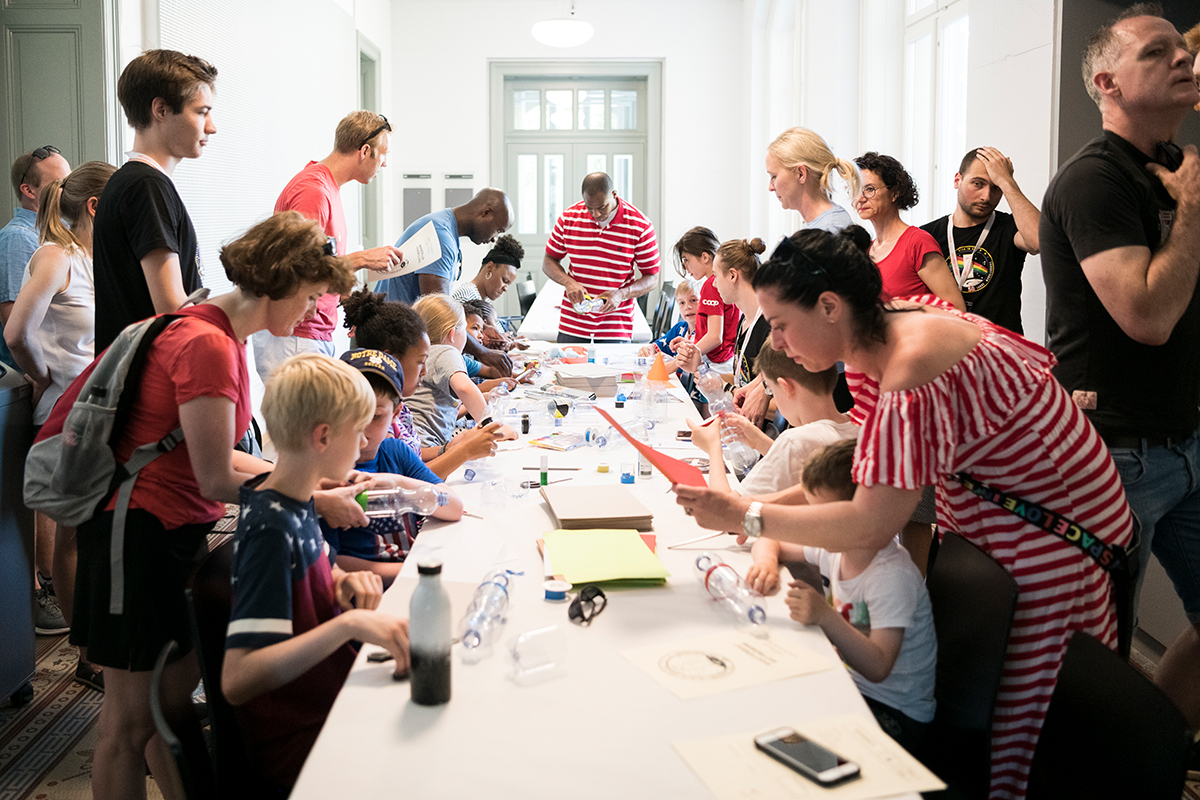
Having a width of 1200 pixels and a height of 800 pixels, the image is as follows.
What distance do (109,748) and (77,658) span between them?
4.98 feet

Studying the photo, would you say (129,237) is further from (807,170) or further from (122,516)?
(807,170)

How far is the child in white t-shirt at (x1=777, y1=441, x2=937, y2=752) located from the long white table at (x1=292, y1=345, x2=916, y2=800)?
0.06m

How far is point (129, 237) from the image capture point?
2330 millimetres

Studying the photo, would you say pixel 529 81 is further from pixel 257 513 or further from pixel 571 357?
pixel 257 513

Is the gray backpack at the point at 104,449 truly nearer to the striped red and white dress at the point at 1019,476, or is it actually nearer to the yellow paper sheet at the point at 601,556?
the yellow paper sheet at the point at 601,556

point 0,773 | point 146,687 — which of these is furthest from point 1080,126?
point 0,773

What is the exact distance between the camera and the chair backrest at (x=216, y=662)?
143 centimetres

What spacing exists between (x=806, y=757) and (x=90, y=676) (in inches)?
101

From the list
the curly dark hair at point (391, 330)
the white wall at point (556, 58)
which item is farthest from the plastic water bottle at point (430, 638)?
the white wall at point (556, 58)

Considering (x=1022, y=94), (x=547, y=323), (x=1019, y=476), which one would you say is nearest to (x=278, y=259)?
(x=1019, y=476)

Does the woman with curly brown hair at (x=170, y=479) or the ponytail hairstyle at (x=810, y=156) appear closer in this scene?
the woman with curly brown hair at (x=170, y=479)

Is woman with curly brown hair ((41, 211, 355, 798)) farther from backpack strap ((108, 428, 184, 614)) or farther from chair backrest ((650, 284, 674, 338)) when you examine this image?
chair backrest ((650, 284, 674, 338))

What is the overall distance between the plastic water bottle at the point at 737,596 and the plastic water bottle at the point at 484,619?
1.23 ft

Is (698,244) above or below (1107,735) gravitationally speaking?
above
